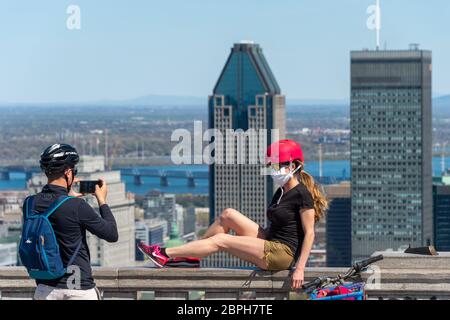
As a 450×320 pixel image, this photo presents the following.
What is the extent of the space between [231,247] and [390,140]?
182 meters

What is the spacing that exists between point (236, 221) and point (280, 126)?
6651 inches

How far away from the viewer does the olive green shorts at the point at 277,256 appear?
10.9 m

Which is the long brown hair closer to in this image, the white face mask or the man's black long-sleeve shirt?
the white face mask

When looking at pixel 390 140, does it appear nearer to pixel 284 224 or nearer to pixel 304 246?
pixel 284 224

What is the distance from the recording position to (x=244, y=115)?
183000 millimetres

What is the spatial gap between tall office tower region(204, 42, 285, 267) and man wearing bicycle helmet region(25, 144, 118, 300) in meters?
153

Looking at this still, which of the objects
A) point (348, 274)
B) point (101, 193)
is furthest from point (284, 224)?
point (101, 193)

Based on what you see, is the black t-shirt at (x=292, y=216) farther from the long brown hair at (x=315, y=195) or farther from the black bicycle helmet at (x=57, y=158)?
the black bicycle helmet at (x=57, y=158)

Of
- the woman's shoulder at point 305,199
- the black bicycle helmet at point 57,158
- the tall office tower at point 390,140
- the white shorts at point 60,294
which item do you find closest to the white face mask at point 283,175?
the woman's shoulder at point 305,199

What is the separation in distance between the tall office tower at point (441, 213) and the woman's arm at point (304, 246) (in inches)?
5916

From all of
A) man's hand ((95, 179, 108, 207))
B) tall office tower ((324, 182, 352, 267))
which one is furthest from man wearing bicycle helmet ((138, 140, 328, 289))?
tall office tower ((324, 182, 352, 267))
